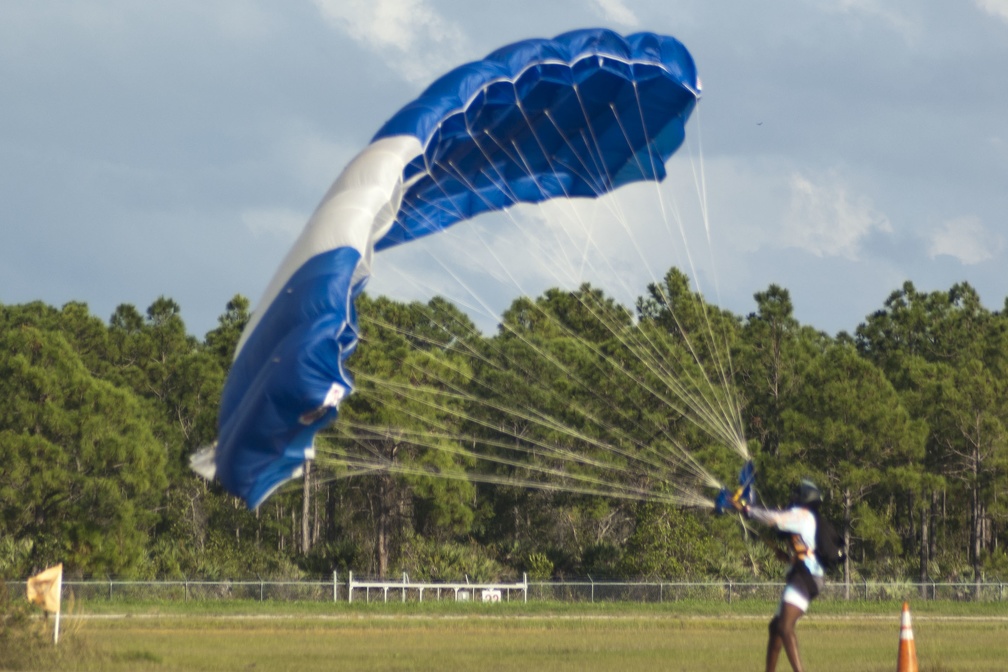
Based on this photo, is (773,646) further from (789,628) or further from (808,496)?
(808,496)

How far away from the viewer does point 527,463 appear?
33.2 meters

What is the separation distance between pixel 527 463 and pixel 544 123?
1762 centimetres

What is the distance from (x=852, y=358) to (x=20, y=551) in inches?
857

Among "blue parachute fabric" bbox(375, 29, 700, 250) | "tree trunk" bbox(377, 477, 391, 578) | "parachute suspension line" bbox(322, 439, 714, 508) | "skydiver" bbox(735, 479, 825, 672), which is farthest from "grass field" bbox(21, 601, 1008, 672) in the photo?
"tree trunk" bbox(377, 477, 391, 578)

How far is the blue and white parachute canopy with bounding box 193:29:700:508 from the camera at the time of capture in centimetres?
1214

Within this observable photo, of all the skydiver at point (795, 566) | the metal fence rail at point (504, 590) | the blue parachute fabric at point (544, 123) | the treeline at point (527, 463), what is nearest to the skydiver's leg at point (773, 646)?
the skydiver at point (795, 566)

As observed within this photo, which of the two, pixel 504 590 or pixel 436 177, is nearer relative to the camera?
pixel 436 177

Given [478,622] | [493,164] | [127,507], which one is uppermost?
[493,164]

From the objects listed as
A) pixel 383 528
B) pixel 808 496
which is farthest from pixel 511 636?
pixel 383 528

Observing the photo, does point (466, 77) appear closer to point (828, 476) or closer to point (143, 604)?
point (143, 604)

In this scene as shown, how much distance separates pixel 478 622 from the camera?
24.3m

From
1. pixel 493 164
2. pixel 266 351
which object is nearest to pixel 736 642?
pixel 493 164

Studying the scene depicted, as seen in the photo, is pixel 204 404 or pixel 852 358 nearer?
pixel 852 358

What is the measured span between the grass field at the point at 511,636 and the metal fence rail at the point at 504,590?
1825mm
